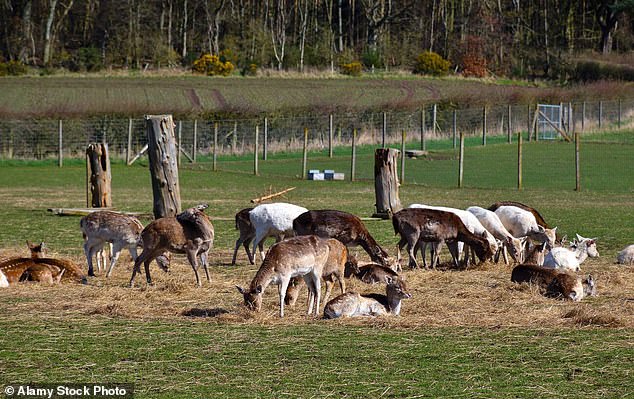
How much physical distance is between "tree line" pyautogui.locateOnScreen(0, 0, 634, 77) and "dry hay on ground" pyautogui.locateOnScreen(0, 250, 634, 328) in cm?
6987

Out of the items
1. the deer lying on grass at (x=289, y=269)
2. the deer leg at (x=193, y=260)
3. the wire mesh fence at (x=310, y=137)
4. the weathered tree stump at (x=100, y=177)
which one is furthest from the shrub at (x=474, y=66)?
the deer lying on grass at (x=289, y=269)

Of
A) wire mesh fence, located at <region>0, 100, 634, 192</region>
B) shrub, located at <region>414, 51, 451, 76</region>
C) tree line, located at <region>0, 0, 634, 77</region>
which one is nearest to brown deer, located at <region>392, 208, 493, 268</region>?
wire mesh fence, located at <region>0, 100, 634, 192</region>

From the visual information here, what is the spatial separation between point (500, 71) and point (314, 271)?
84274 mm

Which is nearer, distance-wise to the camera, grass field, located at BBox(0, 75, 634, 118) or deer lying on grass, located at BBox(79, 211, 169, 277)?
deer lying on grass, located at BBox(79, 211, 169, 277)

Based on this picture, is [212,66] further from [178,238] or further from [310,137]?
[178,238]

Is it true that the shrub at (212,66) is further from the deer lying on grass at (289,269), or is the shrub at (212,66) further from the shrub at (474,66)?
the deer lying on grass at (289,269)

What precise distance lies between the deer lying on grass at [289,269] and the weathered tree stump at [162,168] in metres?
8.53

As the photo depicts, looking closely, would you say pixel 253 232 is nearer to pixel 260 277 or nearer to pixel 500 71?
pixel 260 277

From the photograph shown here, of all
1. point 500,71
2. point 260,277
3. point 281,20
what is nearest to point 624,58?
point 500,71

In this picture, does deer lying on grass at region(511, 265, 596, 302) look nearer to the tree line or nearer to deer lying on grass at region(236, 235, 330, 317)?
deer lying on grass at region(236, 235, 330, 317)

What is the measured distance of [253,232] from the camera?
1917 cm

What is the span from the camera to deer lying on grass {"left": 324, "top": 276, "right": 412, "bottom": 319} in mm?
13125

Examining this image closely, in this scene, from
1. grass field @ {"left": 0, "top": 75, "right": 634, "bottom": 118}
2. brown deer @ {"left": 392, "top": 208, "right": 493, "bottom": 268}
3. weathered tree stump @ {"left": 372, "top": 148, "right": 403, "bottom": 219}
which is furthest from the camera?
grass field @ {"left": 0, "top": 75, "right": 634, "bottom": 118}

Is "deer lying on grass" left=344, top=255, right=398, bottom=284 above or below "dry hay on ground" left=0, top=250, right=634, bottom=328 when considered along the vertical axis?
above
